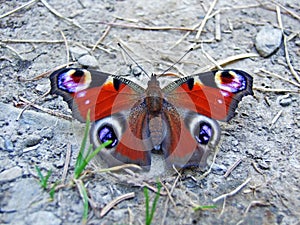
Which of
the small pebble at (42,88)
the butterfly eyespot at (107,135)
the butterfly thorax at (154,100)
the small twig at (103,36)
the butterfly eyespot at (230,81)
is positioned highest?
the small twig at (103,36)

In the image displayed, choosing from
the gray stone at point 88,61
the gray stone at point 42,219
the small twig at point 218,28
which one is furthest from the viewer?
the small twig at point 218,28

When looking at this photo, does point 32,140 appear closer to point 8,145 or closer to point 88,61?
point 8,145

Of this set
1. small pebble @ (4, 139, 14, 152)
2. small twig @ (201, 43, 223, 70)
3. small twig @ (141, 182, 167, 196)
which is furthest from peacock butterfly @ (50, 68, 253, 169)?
small twig @ (201, 43, 223, 70)

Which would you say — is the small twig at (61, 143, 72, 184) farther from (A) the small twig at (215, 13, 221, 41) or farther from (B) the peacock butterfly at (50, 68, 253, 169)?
(A) the small twig at (215, 13, 221, 41)

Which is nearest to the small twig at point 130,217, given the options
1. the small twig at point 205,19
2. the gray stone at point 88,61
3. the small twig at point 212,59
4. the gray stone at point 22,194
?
the gray stone at point 22,194

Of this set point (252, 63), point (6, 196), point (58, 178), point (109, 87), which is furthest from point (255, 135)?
point (6, 196)

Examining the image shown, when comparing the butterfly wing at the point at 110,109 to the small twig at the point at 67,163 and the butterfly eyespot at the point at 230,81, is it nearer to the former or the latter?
the small twig at the point at 67,163
